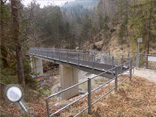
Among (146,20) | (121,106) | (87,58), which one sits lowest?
(121,106)

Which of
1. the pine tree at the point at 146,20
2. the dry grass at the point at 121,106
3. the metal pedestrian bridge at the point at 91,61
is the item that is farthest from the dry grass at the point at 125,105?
the pine tree at the point at 146,20

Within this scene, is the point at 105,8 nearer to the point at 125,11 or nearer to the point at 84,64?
the point at 125,11

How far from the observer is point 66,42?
1768 inches

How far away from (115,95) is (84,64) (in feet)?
19.4

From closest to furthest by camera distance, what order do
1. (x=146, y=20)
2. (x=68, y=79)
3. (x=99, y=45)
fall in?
(x=146, y=20)
(x=68, y=79)
(x=99, y=45)

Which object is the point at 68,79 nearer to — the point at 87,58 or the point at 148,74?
the point at 87,58

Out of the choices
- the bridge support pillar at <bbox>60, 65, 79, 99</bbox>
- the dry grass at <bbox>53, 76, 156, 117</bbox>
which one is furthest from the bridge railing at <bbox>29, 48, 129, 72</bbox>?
the dry grass at <bbox>53, 76, 156, 117</bbox>

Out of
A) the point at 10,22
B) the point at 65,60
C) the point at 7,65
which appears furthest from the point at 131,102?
the point at 65,60

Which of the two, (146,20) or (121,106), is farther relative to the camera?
(146,20)

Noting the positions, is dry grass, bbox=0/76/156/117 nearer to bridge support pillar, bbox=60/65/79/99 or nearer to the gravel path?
the gravel path

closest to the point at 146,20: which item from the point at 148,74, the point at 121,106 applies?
the point at 148,74

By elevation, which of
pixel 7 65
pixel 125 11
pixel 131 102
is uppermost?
pixel 125 11

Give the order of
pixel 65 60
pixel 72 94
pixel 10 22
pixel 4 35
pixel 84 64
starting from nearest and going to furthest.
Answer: pixel 4 35
pixel 10 22
pixel 84 64
pixel 65 60
pixel 72 94

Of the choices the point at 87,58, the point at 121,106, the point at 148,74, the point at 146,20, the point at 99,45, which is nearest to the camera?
the point at 121,106
